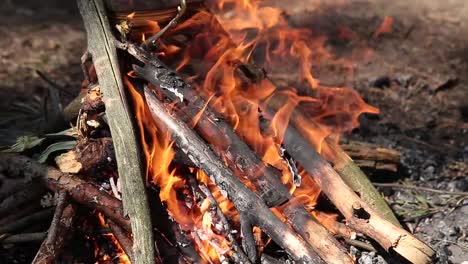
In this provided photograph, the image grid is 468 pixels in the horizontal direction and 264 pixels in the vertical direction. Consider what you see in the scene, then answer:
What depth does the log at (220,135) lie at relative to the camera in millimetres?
2877

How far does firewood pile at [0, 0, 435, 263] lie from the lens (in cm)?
267

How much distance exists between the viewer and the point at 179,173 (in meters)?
3.04

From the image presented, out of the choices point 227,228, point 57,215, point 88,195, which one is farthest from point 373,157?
point 57,215

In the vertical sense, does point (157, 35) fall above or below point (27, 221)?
above

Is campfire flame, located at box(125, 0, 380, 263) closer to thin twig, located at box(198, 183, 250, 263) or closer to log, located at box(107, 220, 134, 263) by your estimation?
thin twig, located at box(198, 183, 250, 263)

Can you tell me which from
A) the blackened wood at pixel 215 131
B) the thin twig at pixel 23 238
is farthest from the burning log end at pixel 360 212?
the thin twig at pixel 23 238

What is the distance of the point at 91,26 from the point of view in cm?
301

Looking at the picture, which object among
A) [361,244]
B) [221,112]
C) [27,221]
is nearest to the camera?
[27,221]

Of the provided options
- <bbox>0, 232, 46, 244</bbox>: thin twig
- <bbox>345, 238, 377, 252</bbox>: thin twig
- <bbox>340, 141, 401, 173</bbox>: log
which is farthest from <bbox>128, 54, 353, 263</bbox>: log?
<bbox>340, 141, 401, 173</bbox>: log

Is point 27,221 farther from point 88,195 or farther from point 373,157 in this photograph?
point 373,157

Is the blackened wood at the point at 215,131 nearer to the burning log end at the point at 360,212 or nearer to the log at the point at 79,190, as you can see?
the burning log end at the point at 360,212

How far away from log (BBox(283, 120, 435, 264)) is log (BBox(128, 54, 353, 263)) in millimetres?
252

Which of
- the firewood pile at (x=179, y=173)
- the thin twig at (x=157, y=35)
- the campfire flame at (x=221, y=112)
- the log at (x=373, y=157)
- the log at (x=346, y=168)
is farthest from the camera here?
the log at (x=373, y=157)

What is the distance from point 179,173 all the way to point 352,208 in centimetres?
93
